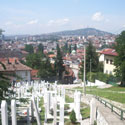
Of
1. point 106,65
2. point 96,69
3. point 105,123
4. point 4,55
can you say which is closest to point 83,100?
point 105,123

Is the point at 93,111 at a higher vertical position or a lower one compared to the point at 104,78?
higher

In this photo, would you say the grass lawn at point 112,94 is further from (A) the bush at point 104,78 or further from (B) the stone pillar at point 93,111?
(A) the bush at point 104,78

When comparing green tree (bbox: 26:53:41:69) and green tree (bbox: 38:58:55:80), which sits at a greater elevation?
green tree (bbox: 26:53:41:69)

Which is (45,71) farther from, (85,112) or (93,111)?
(93,111)

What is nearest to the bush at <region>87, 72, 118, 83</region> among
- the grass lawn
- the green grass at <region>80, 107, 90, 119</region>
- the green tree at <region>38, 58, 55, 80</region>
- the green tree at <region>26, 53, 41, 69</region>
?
the grass lawn

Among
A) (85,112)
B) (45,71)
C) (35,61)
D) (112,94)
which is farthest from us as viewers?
(35,61)

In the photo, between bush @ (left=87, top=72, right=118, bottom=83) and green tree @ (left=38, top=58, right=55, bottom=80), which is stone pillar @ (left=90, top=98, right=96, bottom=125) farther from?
green tree @ (left=38, top=58, right=55, bottom=80)

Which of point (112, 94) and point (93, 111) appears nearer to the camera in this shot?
point (93, 111)

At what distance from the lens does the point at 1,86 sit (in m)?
4.43

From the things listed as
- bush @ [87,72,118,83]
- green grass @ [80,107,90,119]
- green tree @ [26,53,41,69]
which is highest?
green tree @ [26,53,41,69]

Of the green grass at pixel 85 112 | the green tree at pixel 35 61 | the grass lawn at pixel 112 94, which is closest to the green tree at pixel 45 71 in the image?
the green tree at pixel 35 61

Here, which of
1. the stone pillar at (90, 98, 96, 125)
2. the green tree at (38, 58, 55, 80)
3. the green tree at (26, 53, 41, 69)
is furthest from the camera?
the green tree at (26, 53, 41, 69)

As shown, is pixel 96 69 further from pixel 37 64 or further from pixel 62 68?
pixel 37 64

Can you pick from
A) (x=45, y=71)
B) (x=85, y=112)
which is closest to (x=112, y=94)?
(x=85, y=112)
